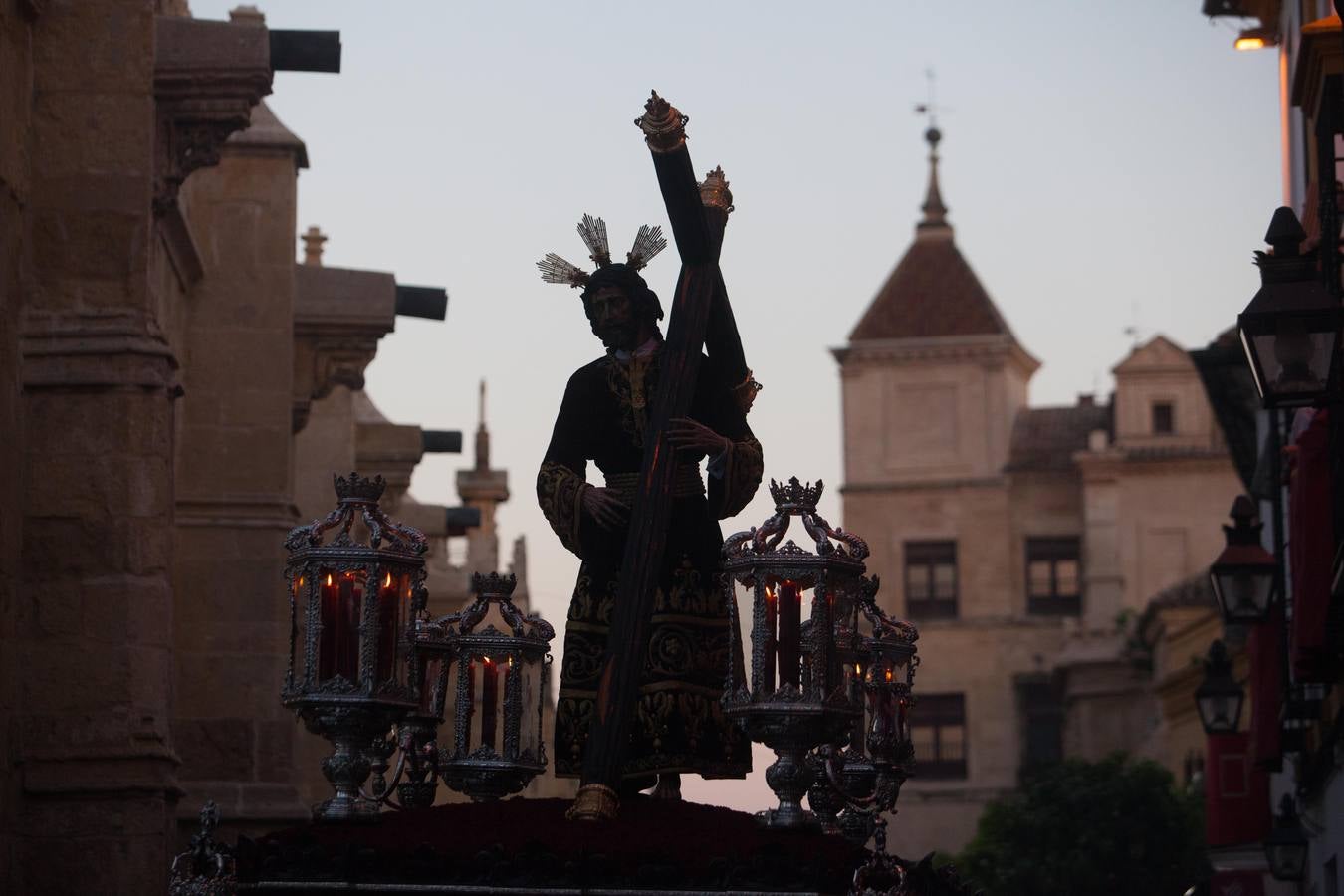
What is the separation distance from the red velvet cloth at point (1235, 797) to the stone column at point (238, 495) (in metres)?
8.82

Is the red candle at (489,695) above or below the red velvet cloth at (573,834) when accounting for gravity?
above

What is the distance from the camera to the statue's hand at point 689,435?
8109mm

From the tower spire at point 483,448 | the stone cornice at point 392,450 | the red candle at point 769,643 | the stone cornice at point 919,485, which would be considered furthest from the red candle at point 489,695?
the stone cornice at point 919,485

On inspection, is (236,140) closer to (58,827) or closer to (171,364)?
(171,364)

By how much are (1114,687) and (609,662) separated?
187 feet

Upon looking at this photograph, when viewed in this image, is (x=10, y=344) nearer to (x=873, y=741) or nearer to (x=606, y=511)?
(x=606, y=511)

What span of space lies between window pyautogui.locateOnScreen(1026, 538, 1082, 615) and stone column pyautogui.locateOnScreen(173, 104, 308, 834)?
168 feet

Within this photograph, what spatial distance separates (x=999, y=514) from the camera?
68438 mm

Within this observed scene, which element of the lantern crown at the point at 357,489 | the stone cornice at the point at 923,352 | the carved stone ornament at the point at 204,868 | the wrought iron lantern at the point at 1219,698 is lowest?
the carved stone ornament at the point at 204,868

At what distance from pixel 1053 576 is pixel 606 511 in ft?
200

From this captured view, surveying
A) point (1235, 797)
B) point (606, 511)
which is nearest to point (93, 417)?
point (606, 511)

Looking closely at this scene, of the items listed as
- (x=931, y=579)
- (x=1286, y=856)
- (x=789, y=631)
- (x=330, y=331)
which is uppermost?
(x=931, y=579)

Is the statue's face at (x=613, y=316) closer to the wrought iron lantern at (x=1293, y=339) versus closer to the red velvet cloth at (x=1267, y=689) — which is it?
the wrought iron lantern at (x=1293, y=339)

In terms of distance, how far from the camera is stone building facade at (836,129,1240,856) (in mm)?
65938
